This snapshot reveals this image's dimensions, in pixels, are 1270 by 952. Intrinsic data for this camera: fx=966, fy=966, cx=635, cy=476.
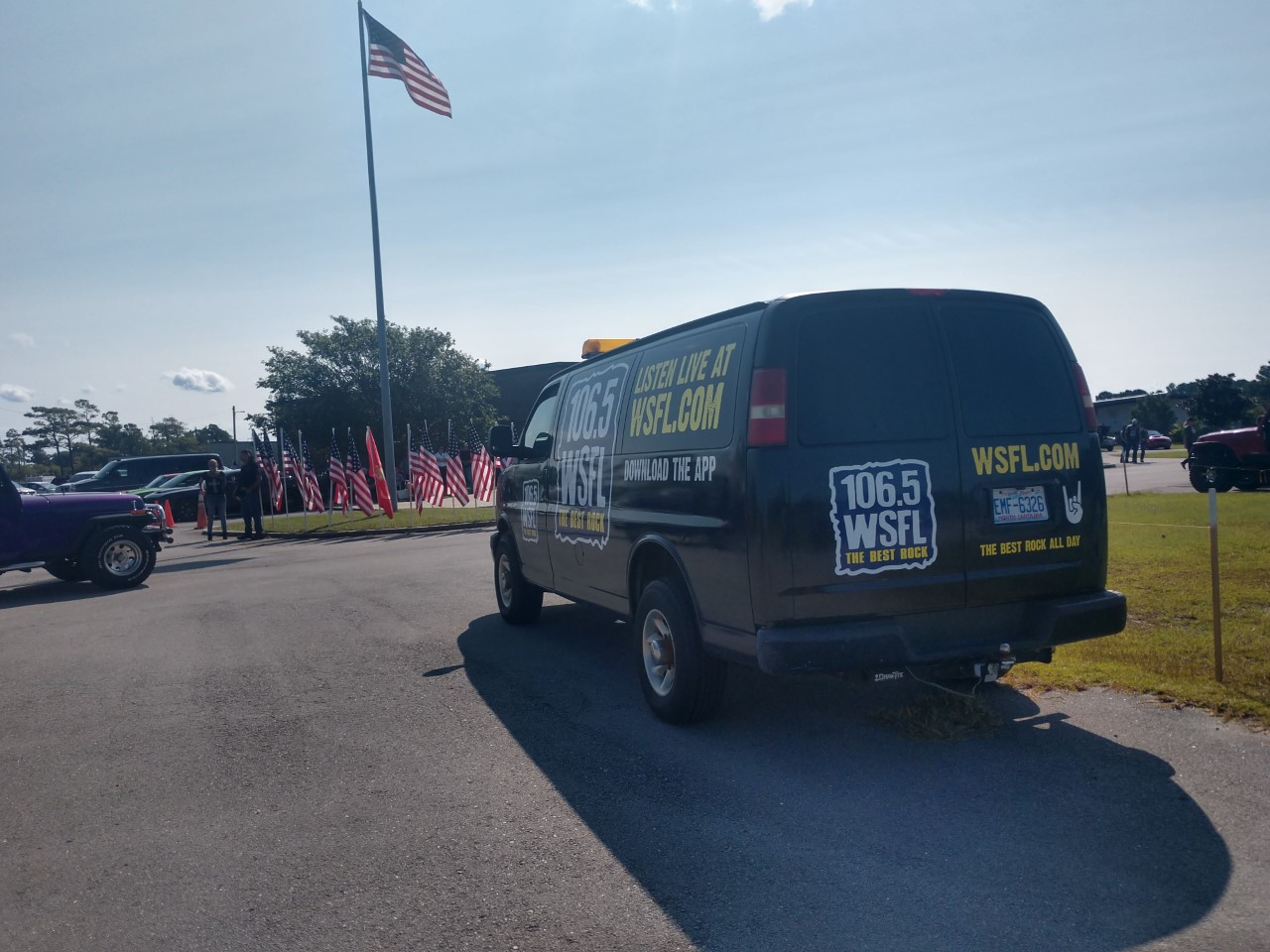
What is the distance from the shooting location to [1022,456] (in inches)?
200

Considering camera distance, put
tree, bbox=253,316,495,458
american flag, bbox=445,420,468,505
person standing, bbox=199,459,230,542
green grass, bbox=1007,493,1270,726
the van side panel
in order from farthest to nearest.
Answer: tree, bbox=253,316,495,458 < american flag, bbox=445,420,468,505 < person standing, bbox=199,459,230,542 < green grass, bbox=1007,493,1270,726 < the van side panel

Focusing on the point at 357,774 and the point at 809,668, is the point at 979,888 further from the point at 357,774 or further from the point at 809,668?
the point at 357,774

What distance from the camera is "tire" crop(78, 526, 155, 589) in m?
13.9

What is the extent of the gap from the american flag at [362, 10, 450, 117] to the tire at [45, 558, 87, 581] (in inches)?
571

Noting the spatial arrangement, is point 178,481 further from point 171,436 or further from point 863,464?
point 171,436

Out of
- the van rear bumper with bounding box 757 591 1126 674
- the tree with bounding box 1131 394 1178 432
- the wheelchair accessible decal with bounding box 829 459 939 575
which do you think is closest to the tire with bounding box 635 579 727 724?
the van rear bumper with bounding box 757 591 1126 674

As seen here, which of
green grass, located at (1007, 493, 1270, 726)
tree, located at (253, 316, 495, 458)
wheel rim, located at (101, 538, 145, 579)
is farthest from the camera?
tree, located at (253, 316, 495, 458)

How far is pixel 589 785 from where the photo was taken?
478 cm

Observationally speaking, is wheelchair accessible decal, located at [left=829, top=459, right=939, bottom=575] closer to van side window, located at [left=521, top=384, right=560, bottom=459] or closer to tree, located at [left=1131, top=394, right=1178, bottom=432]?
van side window, located at [left=521, top=384, right=560, bottom=459]

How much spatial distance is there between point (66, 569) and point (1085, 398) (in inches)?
574

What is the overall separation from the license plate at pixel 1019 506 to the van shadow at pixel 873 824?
1.19 metres

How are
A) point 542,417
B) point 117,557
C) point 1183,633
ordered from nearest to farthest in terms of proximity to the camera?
point 1183,633
point 542,417
point 117,557

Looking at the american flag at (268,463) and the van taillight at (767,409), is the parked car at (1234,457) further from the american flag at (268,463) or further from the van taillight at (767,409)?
the american flag at (268,463)

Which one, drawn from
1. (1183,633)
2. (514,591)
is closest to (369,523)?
(514,591)
